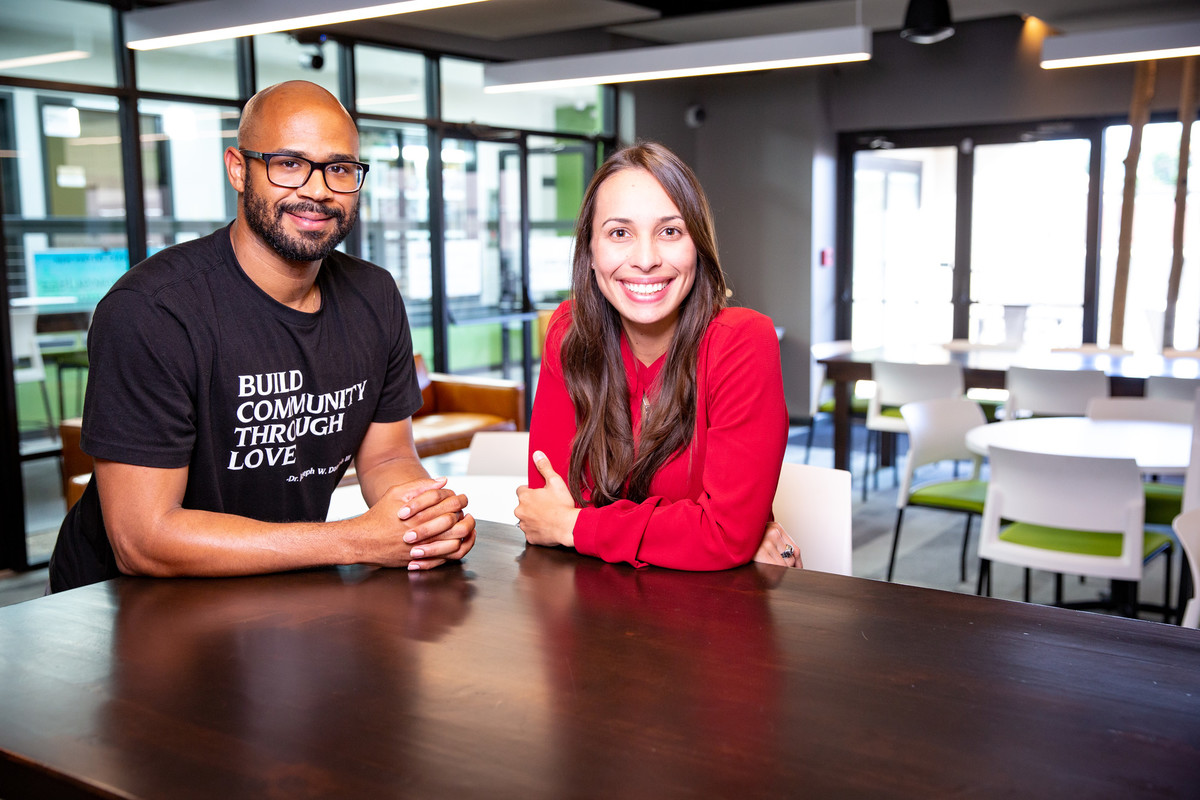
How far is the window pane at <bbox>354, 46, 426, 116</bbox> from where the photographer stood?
6.58 meters

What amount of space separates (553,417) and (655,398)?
0.22 m

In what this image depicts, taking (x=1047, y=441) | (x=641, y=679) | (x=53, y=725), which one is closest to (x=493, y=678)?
(x=641, y=679)

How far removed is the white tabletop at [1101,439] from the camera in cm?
358

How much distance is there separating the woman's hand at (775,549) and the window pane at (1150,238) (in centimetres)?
674

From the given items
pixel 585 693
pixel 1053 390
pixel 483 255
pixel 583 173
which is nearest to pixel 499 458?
pixel 585 693

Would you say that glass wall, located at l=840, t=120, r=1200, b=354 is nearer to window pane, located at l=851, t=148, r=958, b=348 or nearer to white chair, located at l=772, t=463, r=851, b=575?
window pane, located at l=851, t=148, r=958, b=348

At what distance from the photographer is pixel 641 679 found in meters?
1.17

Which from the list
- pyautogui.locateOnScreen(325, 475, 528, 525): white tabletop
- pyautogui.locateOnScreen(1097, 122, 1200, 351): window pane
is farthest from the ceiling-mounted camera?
pyautogui.locateOnScreen(1097, 122, 1200, 351): window pane

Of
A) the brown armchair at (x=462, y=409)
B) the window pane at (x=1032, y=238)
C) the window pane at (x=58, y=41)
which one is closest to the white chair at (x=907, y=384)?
the brown armchair at (x=462, y=409)

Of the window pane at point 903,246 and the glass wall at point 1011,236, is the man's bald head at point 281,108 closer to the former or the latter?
the glass wall at point 1011,236

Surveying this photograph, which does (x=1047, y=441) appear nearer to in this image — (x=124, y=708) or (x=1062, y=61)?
(x=1062, y=61)

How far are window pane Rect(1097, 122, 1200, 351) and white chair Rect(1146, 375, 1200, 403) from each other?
9.31 ft

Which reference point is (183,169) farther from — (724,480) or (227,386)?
(724,480)

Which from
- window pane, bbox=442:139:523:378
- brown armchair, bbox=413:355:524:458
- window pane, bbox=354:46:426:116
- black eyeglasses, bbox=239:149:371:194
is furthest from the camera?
window pane, bbox=442:139:523:378
